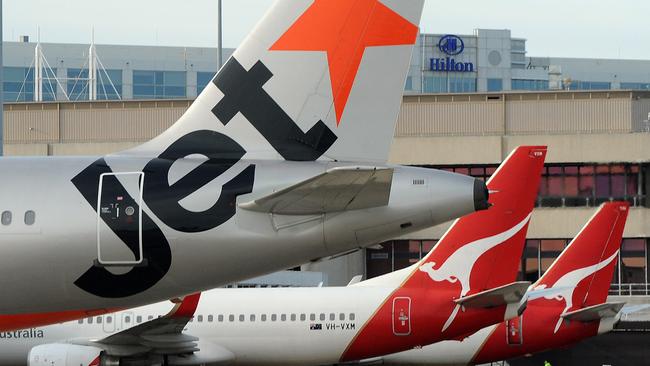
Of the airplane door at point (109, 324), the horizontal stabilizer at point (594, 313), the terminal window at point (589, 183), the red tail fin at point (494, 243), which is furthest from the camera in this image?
the terminal window at point (589, 183)

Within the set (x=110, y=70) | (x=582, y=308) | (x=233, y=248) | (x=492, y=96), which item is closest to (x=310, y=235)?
(x=233, y=248)

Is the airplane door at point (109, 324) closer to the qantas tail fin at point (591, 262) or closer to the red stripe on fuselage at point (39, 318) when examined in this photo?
the qantas tail fin at point (591, 262)

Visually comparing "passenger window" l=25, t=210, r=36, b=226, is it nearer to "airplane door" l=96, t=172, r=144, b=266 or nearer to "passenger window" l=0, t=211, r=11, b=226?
"passenger window" l=0, t=211, r=11, b=226

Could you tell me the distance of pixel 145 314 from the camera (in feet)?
114

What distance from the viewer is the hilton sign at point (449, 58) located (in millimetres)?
94938

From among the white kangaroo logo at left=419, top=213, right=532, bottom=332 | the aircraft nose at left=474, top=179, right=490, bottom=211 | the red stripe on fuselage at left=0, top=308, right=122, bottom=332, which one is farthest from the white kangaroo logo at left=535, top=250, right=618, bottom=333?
the red stripe on fuselage at left=0, top=308, right=122, bottom=332

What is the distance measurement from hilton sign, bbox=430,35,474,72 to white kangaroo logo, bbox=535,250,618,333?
5743 centimetres

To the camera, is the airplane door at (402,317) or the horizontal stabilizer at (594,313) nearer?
the airplane door at (402,317)

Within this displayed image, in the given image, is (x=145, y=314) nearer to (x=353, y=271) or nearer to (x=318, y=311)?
(x=318, y=311)

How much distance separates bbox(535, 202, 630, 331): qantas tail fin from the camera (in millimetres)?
37000

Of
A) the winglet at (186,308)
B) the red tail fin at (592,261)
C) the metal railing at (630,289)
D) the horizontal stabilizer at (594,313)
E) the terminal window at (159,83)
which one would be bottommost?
the metal railing at (630,289)

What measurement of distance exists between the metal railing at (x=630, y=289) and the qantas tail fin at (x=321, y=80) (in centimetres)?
4271

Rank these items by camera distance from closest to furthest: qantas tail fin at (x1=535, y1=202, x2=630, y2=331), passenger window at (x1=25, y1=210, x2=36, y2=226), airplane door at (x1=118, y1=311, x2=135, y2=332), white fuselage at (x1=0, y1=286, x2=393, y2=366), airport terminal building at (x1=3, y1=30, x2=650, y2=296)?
passenger window at (x1=25, y1=210, x2=36, y2=226) < white fuselage at (x1=0, y1=286, x2=393, y2=366) < airplane door at (x1=118, y1=311, x2=135, y2=332) < qantas tail fin at (x1=535, y1=202, x2=630, y2=331) < airport terminal building at (x1=3, y1=30, x2=650, y2=296)

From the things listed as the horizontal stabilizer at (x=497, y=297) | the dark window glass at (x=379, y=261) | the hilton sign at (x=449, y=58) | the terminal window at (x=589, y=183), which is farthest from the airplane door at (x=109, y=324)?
the hilton sign at (x=449, y=58)
